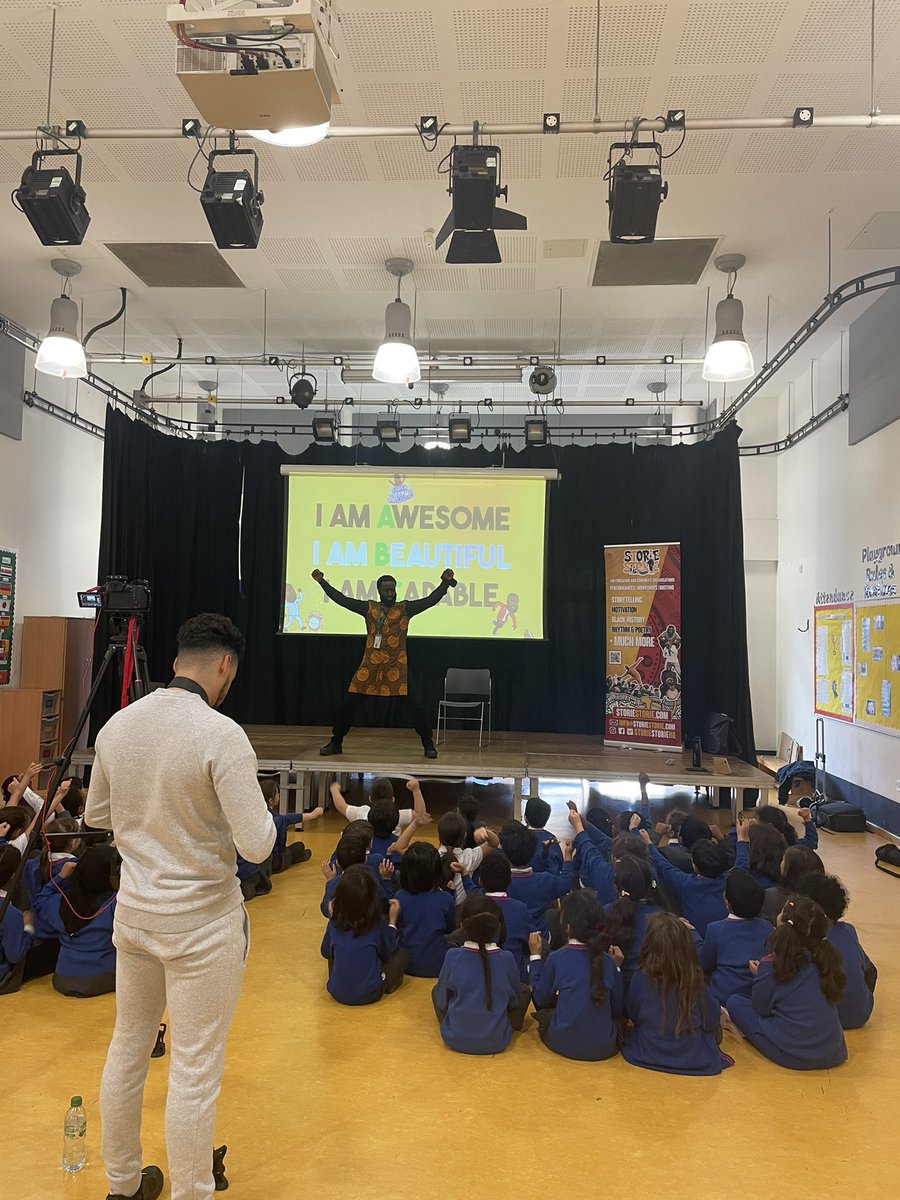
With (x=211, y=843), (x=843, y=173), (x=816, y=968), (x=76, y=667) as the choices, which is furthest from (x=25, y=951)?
(x=843, y=173)

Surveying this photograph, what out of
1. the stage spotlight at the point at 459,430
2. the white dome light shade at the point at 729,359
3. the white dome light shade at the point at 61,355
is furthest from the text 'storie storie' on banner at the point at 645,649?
the white dome light shade at the point at 61,355

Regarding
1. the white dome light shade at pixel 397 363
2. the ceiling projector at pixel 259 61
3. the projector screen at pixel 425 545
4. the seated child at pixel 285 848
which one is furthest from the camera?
the projector screen at pixel 425 545

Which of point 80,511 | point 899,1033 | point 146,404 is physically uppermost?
point 146,404

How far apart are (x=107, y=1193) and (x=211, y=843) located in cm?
108

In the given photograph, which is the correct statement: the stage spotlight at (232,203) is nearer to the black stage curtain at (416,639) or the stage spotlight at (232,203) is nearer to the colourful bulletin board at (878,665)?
the black stage curtain at (416,639)

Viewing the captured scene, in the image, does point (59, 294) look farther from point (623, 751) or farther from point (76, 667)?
point (623, 751)

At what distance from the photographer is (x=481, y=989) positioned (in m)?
2.89

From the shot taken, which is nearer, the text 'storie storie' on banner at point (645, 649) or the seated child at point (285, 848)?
the seated child at point (285, 848)

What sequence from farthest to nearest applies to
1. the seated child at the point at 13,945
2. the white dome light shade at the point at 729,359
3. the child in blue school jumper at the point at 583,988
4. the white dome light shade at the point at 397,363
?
the white dome light shade at the point at 397,363 < the white dome light shade at the point at 729,359 < the seated child at the point at 13,945 < the child in blue school jumper at the point at 583,988

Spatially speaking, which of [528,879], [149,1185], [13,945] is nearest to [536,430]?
[528,879]

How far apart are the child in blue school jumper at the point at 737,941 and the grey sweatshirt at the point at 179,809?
2.09 meters

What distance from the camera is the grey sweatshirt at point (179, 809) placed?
5.71 feet

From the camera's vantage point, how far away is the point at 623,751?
7516 mm

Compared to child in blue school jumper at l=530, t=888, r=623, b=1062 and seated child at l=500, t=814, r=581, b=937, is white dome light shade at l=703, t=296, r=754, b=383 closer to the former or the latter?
seated child at l=500, t=814, r=581, b=937
